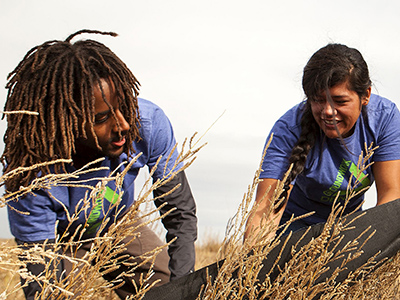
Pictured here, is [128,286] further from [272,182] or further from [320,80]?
[320,80]

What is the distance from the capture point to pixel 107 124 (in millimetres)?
2477

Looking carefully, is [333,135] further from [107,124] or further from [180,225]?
[107,124]

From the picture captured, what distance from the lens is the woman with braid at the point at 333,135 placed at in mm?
2793

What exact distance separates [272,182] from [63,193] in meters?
1.15

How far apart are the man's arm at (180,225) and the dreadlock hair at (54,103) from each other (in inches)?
18.7

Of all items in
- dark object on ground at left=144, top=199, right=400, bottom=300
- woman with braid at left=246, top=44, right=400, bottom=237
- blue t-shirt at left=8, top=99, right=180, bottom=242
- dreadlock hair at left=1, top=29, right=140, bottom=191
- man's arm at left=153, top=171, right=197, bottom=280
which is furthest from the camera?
man's arm at left=153, top=171, right=197, bottom=280

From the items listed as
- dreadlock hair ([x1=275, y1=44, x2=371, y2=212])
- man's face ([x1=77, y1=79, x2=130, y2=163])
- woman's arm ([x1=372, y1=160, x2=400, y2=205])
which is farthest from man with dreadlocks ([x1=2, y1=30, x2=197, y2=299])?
woman's arm ([x1=372, y1=160, x2=400, y2=205])

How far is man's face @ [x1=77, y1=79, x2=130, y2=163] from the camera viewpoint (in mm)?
2443

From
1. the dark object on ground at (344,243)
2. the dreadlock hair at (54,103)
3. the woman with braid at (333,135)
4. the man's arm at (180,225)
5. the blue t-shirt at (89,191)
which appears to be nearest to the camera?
the dark object on ground at (344,243)

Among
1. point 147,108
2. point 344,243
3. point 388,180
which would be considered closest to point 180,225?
point 147,108

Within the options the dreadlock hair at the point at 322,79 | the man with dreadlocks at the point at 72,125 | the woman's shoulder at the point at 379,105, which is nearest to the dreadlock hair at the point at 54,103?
the man with dreadlocks at the point at 72,125

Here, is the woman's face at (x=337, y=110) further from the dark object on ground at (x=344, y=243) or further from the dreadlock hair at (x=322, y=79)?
the dark object on ground at (x=344, y=243)

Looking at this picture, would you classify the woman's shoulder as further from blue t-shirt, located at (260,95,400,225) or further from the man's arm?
the man's arm

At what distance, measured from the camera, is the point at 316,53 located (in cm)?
305
